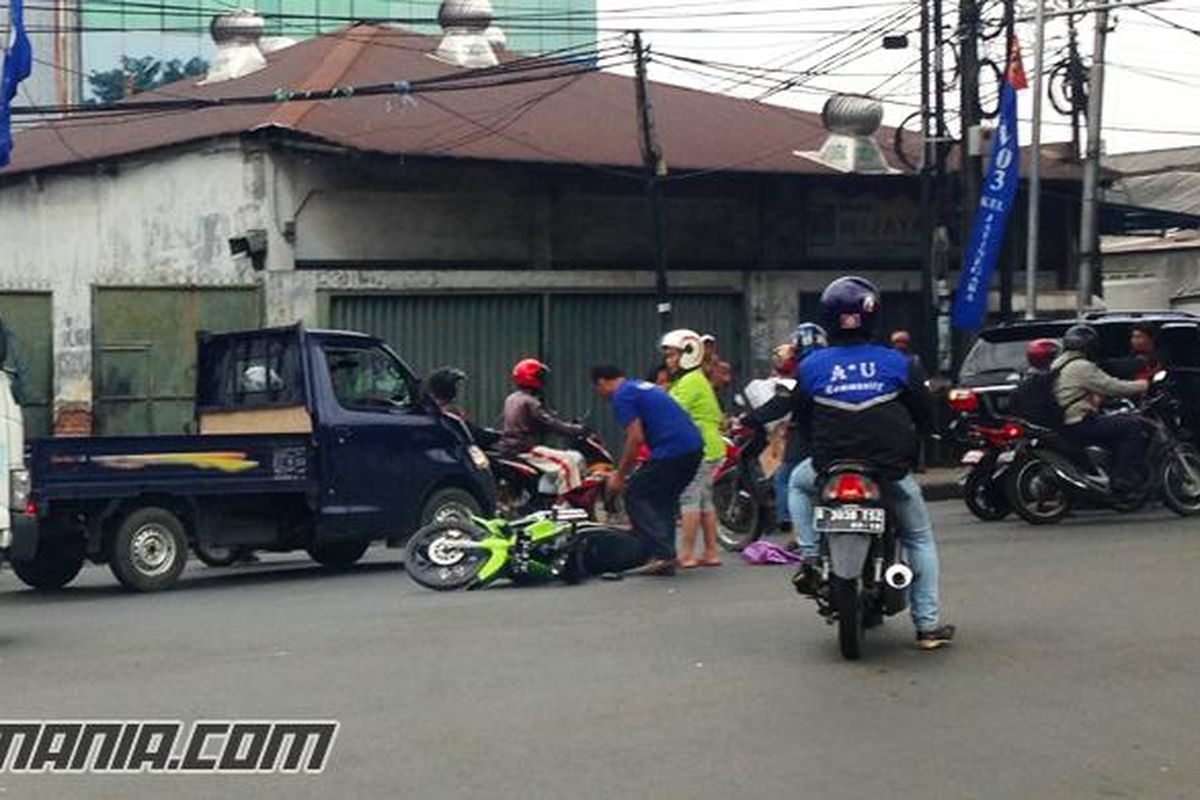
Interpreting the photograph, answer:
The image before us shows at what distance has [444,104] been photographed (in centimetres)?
2936

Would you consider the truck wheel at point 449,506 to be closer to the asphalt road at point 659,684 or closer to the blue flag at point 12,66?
the asphalt road at point 659,684

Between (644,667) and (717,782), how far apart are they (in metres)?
2.58

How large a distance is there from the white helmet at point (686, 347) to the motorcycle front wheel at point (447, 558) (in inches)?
91.2

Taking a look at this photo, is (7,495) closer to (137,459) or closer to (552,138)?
(137,459)

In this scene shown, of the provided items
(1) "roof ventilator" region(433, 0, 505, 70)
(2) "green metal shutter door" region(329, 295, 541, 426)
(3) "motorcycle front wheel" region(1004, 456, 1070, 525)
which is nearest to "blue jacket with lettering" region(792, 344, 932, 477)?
(3) "motorcycle front wheel" region(1004, 456, 1070, 525)

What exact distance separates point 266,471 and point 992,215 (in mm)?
13991

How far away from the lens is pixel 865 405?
32.9ft

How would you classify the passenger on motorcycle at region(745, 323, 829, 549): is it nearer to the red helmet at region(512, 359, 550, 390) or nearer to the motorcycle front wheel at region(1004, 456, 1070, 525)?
the red helmet at region(512, 359, 550, 390)

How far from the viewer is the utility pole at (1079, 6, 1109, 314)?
97.3 ft

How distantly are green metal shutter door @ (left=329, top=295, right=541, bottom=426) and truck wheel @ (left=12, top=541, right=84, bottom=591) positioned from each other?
11065 mm

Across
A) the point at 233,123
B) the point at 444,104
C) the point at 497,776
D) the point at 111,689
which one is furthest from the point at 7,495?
the point at 444,104

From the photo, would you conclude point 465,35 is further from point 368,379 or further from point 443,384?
point 368,379

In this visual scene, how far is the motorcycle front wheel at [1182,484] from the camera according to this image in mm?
17578

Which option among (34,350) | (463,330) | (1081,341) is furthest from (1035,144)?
(34,350)
